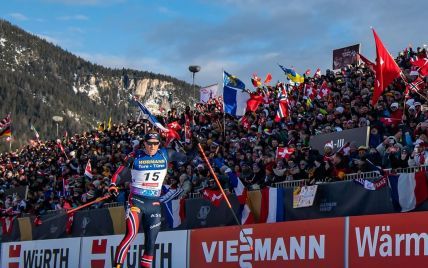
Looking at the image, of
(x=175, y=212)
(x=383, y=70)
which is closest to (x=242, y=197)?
(x=175, y=212)

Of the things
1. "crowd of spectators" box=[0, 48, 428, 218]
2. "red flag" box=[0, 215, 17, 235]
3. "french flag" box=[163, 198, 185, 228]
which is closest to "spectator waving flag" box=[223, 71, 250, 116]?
"crowd of spectators" box=[0, 48, 428, 218]

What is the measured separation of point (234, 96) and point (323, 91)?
292cm

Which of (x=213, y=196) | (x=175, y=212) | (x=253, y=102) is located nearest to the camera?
(x=213, y=196)

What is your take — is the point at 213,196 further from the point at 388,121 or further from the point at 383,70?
the point at 383,70

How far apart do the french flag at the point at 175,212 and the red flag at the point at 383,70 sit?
5.44 metres

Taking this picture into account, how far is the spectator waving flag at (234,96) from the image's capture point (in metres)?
24.5

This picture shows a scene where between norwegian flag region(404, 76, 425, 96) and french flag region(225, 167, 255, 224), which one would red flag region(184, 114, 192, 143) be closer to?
french flag region(225, 167, 255, 224)

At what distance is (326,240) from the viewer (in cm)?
1448

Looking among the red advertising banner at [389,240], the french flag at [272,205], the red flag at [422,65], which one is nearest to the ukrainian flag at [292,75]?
the red flag at [422,65]

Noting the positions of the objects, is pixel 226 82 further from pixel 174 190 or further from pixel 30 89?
pixel 30 89

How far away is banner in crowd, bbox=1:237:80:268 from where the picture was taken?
2208cm

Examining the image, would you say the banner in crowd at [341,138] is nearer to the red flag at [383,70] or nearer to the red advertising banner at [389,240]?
the red flag at [383,70]

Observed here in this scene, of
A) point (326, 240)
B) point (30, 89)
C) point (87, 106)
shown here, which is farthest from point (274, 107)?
point (87, 106)

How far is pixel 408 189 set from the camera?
1344 cm
